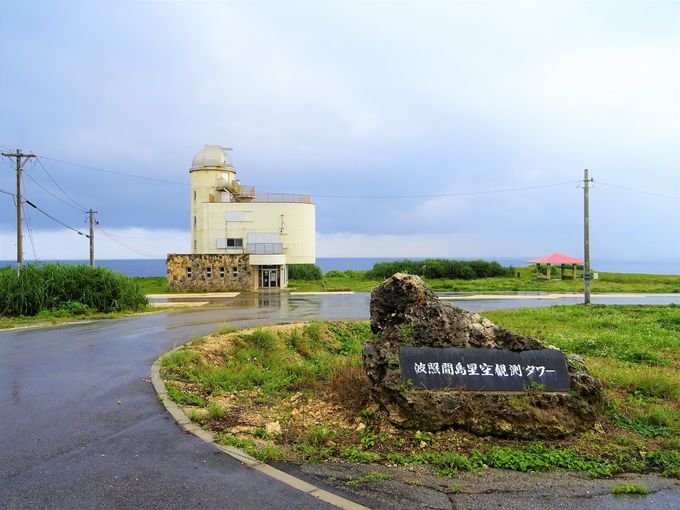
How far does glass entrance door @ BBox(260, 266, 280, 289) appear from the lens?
4099 centimetres

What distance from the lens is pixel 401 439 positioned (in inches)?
231

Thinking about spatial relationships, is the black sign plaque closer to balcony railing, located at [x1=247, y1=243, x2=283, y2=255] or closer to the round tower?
balcony railing, located at [x1=247, y1=243, x2=283, y2=255]

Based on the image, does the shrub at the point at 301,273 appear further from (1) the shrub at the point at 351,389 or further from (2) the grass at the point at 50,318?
(1) the shrub at the point at 351,389

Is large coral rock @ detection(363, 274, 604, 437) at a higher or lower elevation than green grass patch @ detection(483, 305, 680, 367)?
higher

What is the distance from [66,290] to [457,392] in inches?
763

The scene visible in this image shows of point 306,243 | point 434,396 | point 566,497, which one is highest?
point 306,243

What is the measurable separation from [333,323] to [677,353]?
30.5 ft

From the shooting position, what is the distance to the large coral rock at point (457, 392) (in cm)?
605

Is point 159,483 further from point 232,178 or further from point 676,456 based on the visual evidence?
point 232,178

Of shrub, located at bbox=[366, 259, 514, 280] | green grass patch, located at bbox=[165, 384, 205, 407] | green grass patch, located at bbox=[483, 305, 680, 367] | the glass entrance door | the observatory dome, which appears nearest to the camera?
green grass patch, located at bbox=[165, 384, 205, 407]

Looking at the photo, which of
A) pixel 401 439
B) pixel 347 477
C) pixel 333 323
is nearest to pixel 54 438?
pixel 347 477

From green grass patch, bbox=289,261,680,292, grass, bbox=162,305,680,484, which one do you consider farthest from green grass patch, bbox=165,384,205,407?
green grass patch, bbox=289,261,680,292

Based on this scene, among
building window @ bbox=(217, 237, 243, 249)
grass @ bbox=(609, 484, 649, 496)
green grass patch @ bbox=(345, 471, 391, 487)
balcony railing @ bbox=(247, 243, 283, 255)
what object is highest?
building window @ bbox=(217, 237, 243, 249)

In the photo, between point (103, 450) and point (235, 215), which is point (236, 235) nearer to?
point (235, 215)
